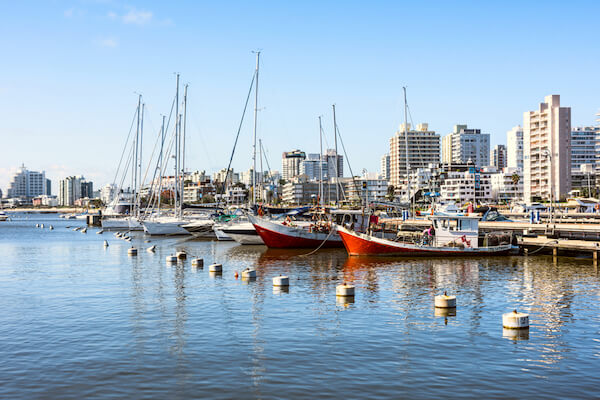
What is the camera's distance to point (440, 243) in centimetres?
5050

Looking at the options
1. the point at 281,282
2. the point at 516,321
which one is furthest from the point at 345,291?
the point at 516,321

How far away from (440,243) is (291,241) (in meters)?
17.6

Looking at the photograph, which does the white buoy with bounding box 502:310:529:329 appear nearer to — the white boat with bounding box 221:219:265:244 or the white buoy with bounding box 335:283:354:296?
the white buoy with bounding box 335:283:354:296

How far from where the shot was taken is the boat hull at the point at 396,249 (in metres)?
49.5

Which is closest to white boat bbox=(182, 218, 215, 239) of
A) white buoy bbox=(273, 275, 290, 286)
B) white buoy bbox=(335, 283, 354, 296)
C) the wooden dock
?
the wooden dock

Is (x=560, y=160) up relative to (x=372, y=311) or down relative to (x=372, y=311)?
up

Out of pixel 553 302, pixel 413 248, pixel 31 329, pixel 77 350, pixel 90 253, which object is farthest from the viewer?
pixel 90 253

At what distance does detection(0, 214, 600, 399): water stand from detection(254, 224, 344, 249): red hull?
2065 cm

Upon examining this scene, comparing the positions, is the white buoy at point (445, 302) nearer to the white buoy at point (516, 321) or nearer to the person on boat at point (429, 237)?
the white buoy at point (516, 321)

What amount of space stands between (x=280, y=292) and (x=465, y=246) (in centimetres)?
2307

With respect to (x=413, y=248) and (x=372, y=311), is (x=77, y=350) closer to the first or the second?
(x=372, y=311)

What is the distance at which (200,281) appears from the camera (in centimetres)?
3844

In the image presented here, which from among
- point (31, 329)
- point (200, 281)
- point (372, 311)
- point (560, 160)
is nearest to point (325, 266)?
point (200, 281)

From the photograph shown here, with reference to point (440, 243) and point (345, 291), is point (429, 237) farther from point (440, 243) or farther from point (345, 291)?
point (345, 291)
